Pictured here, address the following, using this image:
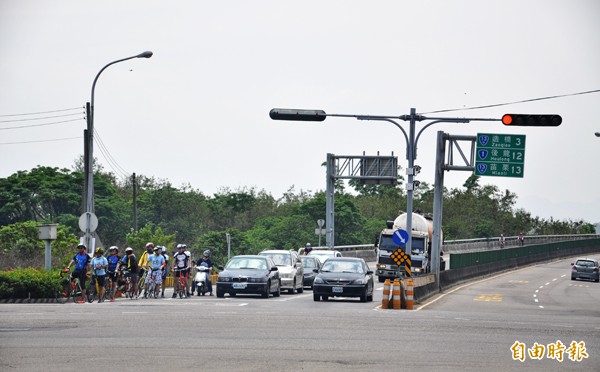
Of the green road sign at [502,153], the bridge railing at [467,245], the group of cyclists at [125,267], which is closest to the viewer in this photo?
the group of cyclists at [125,267]

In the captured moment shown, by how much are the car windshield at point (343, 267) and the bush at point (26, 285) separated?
897cm

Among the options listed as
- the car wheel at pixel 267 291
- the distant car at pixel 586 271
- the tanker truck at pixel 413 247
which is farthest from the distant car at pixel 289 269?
the distant car at pixel 586 271

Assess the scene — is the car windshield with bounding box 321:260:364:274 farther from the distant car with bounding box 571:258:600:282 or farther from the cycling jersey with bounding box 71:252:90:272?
the distant car with bounding box 571:258:600:282

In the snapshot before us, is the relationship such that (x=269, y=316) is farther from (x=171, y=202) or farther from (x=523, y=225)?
(x=523, y=225)

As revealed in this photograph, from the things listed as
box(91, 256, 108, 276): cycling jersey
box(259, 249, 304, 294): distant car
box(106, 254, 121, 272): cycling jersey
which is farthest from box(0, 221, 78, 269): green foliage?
box(91, 256, 108, 276): cycling jersey

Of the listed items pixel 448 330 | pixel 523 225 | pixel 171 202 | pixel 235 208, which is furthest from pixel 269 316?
pixel 523 225

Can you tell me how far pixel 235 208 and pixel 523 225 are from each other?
49.2 m

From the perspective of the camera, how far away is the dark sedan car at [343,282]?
33062 millimetres

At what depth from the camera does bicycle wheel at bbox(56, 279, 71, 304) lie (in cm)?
3155

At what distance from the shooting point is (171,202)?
10031cm

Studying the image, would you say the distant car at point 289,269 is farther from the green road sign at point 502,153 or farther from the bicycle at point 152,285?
the green road sign at point 502,153

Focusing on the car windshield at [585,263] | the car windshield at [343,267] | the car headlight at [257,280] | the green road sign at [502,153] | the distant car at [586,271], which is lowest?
the distant car at [586,271]

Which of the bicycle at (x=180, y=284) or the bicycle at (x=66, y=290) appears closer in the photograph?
the bicycle at (x=66, y=290)

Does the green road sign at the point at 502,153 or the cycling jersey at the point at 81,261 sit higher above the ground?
the green road sign at the point at 502,153
